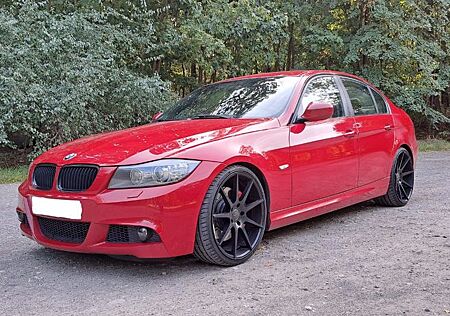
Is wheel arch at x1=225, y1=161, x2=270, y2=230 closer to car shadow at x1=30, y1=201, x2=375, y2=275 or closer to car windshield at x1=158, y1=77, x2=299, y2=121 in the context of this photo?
car shadow at x1=30, y1=201, x2=375, y2=275

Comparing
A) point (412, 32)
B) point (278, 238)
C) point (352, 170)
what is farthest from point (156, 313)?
point (412, 32)

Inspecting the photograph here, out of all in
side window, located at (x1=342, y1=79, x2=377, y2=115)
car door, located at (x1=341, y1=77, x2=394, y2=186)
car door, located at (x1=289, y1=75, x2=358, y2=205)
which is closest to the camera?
car door, located at (x1=289, y1=75, x2=358, y2=205)

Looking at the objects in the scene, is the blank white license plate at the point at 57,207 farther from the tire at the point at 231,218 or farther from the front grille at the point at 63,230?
the tire at the point at 231,218

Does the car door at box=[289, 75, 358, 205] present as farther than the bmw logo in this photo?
Answer: Yes

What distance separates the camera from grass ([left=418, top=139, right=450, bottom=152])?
13.4 metres

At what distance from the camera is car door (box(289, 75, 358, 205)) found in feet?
14.0

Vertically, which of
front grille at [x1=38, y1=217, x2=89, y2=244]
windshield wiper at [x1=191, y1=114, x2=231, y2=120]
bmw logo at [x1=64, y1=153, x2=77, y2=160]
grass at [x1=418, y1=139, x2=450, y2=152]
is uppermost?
windshield wiper at [x1=191, y1=114, x2=231, y2=120]

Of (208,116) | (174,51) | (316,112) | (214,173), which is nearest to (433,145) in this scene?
(174,51)

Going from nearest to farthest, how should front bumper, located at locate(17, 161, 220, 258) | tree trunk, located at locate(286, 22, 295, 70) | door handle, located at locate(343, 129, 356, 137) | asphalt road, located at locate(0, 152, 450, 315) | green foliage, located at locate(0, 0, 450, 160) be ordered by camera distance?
asphalt road, located at locate(0, 152, 450, 315) < front bumper, located at locate(17, 161, 220, 258) < door handle, located at locate(343, 129, 356, 137) < green foliage, located at locate(0, 0, 450, 160) < tree trunk, located at locate(286, 22, 295, 70)

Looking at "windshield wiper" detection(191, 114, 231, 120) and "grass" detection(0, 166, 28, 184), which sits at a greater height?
"windshield wiper" detection(191, 114, 231, 120)

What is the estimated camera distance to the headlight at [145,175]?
11.0 ft

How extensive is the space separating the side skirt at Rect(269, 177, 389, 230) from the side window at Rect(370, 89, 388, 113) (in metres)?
0.76

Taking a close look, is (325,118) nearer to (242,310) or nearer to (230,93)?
(230,93)

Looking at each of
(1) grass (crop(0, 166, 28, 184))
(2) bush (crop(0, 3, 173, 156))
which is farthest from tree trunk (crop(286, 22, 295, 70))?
(1) grass (crop(0, 166, 28, 184))
